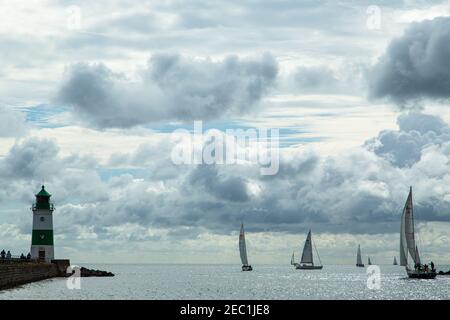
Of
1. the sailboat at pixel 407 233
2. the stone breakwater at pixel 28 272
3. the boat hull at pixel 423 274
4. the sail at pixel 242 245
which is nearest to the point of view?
the stone breakwater at pixel 28 272

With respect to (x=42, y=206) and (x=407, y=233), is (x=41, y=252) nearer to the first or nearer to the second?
(x=42, y=206)

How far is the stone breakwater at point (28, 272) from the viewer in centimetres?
8484

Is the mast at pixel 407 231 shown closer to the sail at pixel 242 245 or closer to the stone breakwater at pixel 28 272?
the stone breakwater at pixel 28 272

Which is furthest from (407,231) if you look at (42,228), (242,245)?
(242,245)

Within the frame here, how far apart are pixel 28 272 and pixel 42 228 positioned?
15.9 meters

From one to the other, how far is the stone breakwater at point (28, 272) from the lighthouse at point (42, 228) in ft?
6.91

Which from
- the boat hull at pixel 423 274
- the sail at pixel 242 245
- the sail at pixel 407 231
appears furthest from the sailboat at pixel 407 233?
the sail at pixel 242 245

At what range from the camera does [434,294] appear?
10375 centimetres
